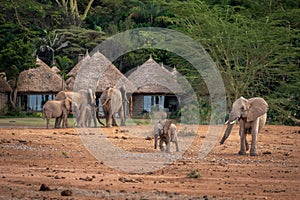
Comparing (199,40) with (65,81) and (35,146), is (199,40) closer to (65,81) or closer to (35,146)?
(65,81)

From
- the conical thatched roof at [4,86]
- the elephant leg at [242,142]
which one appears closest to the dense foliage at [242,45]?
the conical thatched roof at [4,86]

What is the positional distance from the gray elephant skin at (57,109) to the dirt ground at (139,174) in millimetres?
5070

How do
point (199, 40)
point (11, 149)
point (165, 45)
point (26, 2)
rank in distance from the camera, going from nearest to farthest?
point (11, 149) → point (199, 40) → point (26, 2) → point (165, 45)

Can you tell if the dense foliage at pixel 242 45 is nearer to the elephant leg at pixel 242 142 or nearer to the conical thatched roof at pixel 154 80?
the conical thatched roof at pixel 154 80

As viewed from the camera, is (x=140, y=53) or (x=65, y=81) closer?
(x=65, y=81)

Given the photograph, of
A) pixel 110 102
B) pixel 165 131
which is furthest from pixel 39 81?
pixel 165 131

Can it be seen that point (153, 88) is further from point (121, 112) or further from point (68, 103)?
point (68, 103)

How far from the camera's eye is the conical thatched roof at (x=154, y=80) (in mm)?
40094

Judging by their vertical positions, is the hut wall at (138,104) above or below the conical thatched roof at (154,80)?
below

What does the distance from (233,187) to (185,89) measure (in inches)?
1042

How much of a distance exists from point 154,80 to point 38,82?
6.54 m

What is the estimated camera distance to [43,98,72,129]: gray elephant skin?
24.9 metres

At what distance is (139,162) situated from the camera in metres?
14.1

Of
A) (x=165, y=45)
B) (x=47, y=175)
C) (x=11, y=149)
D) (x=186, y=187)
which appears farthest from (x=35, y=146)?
(x=165, y=45)
